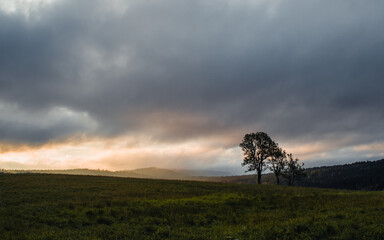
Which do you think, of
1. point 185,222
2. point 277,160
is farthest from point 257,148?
point 185,222

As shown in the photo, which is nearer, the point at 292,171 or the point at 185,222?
the point at 185,222

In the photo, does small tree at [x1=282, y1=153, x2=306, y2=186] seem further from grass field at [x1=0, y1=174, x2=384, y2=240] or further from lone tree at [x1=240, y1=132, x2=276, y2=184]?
grass field at [x1=0, y1=174, x2=384, y2=240]

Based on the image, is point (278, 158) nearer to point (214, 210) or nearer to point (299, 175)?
point (299, 175)

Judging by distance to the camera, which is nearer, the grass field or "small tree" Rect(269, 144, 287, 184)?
→ the grass field

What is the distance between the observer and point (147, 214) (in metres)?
16.8

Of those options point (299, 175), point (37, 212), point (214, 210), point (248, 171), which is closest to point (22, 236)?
point (37, 212)

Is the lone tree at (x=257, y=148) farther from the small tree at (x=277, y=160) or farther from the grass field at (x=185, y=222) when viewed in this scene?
the grass field at (x=185, y=222)

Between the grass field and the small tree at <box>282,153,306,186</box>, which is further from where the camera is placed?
the small tree at <box>282,153,306,186</box>

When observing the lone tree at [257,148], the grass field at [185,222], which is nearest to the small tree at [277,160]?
the lone tree at [257,148]

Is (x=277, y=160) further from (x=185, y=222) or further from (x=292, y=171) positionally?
(x=185, y=222)

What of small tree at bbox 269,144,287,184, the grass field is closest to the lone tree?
small tree at bbox 269,144,287,184

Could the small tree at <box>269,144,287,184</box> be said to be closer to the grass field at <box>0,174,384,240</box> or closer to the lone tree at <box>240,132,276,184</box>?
the lone tree at <box>240,132,276,184</box>

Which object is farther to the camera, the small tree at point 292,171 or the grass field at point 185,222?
the small tree at point 292,171

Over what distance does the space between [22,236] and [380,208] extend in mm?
22733
